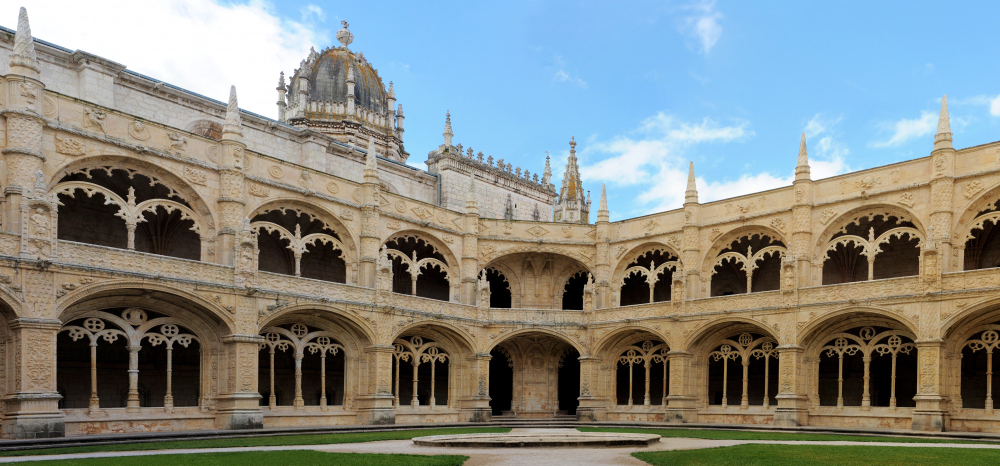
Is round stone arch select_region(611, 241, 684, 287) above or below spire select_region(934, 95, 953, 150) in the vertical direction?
below

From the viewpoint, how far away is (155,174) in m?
26.0

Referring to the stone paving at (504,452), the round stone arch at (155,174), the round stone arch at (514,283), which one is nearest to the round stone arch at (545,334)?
the round stone arch at (514,283)

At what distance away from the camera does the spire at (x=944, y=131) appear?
28.1m

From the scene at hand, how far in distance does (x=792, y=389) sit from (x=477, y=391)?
13089 mm

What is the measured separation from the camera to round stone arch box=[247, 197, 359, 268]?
28942 mm

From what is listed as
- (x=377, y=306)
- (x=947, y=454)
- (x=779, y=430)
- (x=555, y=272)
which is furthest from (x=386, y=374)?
(x=947, y=454)

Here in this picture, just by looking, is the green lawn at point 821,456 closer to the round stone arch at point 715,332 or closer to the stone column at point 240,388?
the round stone arch at point 715,332

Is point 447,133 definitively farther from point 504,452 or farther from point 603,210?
point 504,452

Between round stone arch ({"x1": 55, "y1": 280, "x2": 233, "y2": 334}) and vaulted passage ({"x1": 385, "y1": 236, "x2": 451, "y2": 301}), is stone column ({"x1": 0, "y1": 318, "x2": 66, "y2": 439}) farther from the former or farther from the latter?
vaulted passage ({"x1": 385, "y1": 236, "x2": 451, "y2": 301})

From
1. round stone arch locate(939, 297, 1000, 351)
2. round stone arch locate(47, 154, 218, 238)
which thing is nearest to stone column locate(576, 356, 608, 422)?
round stone arch locate(939, 297, 1000, 351)

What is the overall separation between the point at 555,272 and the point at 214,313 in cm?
1805

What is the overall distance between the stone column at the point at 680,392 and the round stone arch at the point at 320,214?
1417cm

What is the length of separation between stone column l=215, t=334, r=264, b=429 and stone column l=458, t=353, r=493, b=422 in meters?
10.4

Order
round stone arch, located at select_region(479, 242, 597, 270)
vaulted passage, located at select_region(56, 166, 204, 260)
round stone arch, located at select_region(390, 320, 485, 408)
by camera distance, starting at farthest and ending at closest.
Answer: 1. round stone arch, located at select_region(479, 242, 597, 270)
2. round stone arch, located at select_region(390, 320, 485, 408)
3. vaulted passage, located at select_region(56, 166, 204, 260)
